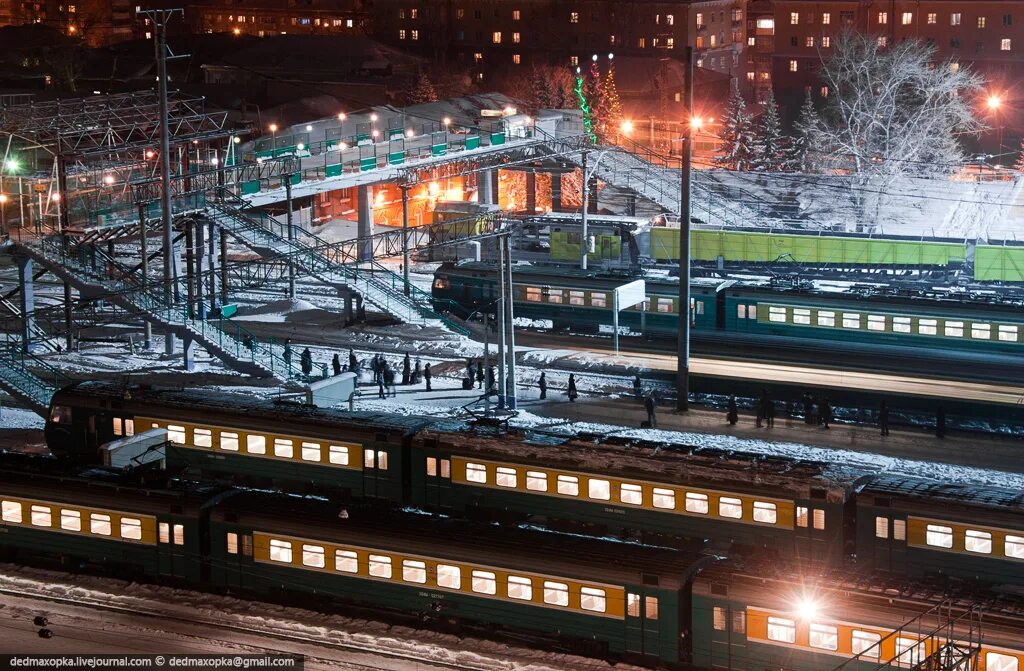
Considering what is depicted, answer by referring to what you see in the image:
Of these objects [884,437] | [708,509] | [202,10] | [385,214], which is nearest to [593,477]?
[708,509]

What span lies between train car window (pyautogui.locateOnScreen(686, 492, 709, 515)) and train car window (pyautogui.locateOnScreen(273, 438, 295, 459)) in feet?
29.1

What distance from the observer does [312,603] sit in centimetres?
2628

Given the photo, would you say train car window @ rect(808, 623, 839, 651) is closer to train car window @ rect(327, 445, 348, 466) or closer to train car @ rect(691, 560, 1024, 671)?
train car @ rect(691, 560, 1024, 671)

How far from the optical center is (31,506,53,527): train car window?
92.3 feet

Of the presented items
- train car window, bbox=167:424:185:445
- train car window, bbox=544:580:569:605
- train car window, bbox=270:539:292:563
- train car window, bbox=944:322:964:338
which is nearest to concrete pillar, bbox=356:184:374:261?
train car window, bbox=944:322:964:338

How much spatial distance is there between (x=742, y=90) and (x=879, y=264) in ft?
168

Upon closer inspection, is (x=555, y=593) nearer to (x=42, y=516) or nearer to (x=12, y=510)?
(x=42, y=516)

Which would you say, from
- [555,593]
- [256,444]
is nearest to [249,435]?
[256,444]

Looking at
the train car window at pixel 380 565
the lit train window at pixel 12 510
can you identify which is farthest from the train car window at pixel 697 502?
the lit train window at pixel 12 510

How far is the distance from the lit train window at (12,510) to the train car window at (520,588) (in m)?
9.92

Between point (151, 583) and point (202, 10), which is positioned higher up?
point (202, 10)

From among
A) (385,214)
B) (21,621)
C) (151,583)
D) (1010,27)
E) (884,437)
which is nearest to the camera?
(21,621)

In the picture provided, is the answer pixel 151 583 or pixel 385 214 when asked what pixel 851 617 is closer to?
pixel 151 583

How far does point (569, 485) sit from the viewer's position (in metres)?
28.9
